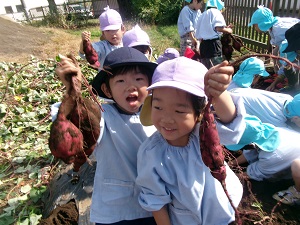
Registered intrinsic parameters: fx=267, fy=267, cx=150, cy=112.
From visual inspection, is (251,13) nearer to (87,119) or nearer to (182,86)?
(182,86)

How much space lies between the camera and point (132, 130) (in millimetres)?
1530

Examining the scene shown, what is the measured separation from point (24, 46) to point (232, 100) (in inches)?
421

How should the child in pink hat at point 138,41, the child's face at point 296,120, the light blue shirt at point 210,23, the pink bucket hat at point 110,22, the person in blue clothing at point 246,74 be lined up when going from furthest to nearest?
the light blue shirt at point 210,23
the pink bucket hat at point 110,22
the person in blue clothing at point 246,74
the child in pink hat at point 138,41
the child's face at point 296,120

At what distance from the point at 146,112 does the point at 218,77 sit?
0.54 m

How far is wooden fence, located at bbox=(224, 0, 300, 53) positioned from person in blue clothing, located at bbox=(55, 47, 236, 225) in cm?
563

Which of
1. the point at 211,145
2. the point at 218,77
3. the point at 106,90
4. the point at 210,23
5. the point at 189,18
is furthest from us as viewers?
the point at 189,18

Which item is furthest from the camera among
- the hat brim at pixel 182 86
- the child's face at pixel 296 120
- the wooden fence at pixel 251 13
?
the wooden fence at pixel 251 13

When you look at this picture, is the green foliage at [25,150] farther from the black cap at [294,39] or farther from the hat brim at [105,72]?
the black cap at [294,39]

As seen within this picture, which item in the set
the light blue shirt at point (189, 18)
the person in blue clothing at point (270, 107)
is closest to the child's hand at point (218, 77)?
the person in blue clothing at point (270, 107)

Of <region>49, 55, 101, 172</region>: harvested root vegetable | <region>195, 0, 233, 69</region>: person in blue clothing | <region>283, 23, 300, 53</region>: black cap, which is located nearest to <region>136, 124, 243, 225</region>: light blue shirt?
<region>49, 55, 101, 172</region>: harvested root vegetable

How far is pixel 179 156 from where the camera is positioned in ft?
4.48

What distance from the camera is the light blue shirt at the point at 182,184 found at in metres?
1.33

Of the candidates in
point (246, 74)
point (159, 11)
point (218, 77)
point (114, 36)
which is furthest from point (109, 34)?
point (159, 11)

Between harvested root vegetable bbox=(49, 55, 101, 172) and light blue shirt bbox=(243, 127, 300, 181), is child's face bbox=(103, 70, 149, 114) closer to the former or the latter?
harvested root vegetable bbox=(49, 55, 101, 172)
